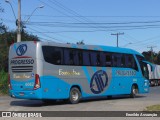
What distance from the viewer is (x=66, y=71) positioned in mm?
22438

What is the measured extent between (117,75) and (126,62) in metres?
1.45

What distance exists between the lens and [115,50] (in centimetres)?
2666

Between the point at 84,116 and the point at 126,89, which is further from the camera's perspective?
the point at 126,89

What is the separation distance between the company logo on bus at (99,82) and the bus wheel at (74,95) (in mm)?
1402

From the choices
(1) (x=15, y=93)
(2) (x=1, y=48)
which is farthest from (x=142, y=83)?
(2) (x=1, y=48)

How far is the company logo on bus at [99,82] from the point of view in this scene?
24578 millimetres

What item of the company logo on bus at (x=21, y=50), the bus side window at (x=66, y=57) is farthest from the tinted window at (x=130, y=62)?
the company logo on bus at (x=21, y=50)

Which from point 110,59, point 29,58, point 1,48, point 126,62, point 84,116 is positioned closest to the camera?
point 84,116

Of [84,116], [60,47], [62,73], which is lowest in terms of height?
[84,116]

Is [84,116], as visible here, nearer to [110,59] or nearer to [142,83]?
[110,59]

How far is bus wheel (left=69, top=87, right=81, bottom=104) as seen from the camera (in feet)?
74.4

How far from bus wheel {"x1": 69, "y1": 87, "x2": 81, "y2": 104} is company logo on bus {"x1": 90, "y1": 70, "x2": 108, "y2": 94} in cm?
140

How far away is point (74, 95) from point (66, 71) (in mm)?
1484

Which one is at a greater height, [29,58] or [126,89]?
[29,58]
